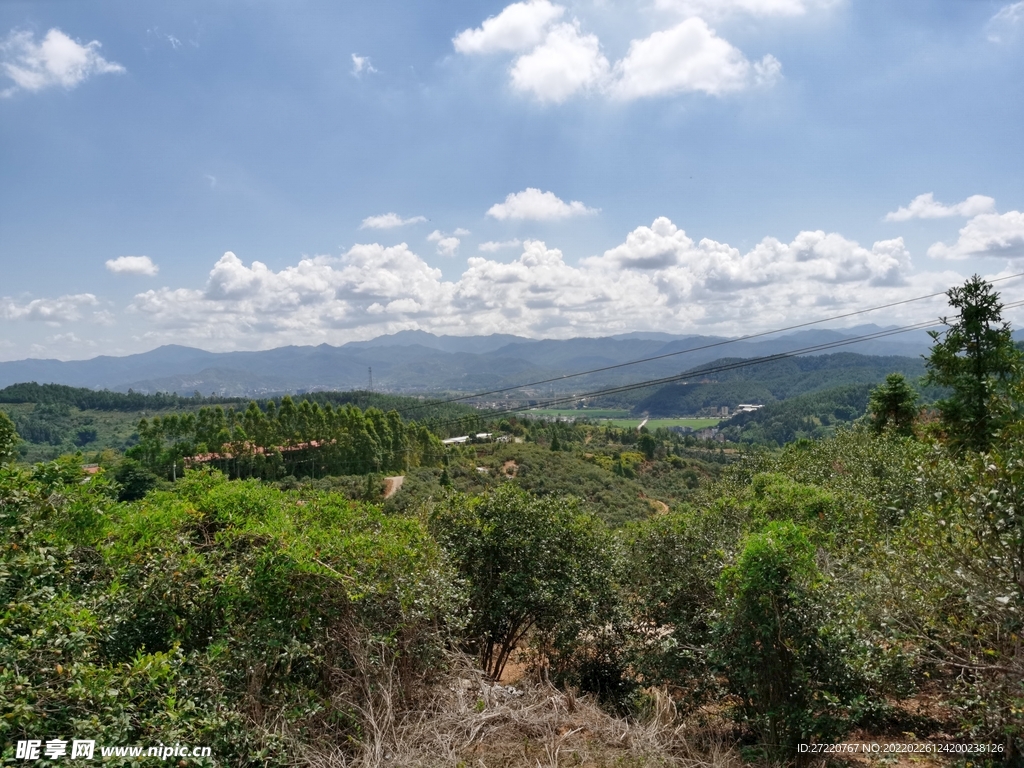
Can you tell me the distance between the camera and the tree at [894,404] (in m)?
26.4

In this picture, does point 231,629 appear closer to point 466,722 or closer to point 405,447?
point 466,722

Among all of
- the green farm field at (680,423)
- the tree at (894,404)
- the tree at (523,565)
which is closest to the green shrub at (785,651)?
the tree at (523,565)

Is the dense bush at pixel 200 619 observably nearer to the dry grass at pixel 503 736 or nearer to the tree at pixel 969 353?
the dry grass at pixel 503 736

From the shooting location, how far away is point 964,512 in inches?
209

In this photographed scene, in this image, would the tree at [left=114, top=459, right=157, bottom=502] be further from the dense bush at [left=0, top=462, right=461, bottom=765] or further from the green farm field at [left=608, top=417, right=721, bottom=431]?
the green farm field at [left=608, top=417, right=721, bottom=431]

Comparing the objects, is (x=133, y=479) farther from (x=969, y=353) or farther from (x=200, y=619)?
(x=969, y=353)

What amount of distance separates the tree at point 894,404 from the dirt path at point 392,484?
1391 inches

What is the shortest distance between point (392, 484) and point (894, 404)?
4079 cm

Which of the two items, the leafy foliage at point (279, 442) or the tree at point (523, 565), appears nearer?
the tree at point (523, 565)

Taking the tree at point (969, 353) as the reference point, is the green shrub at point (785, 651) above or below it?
below

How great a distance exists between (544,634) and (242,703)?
4.84 meters

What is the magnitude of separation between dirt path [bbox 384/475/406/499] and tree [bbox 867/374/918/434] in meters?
35.3

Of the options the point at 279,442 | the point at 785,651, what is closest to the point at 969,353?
the point at 785,651

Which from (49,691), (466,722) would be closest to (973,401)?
(466,722)
